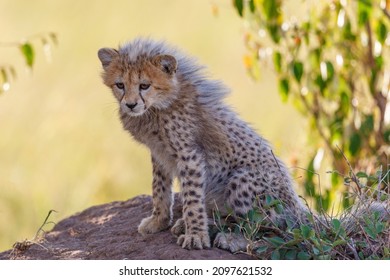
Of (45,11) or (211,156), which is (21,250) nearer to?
(211,156)

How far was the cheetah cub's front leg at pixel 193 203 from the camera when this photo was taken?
4.95 m

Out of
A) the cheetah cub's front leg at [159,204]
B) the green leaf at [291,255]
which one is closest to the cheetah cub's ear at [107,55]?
the cheetah cub's front leg at [159,204]

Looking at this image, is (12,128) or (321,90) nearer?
(321,90)

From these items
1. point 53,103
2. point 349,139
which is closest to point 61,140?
point 53,103

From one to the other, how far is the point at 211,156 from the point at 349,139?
7.79ft

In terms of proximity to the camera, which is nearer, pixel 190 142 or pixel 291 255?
pixel 291 255

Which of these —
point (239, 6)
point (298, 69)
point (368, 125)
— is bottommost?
point (368, 125)

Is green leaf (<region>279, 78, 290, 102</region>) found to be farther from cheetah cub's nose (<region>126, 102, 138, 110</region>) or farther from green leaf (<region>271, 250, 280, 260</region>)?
green leaf (<region>271, 250, 280, 260</region>)

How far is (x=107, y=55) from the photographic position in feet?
17.4

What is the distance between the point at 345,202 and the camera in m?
6.46

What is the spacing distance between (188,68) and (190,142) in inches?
18.8

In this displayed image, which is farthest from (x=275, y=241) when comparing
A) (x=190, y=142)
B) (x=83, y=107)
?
(x=83, y=107)

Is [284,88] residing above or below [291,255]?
above

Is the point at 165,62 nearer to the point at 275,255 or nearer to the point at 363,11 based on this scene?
the point at 275,255
